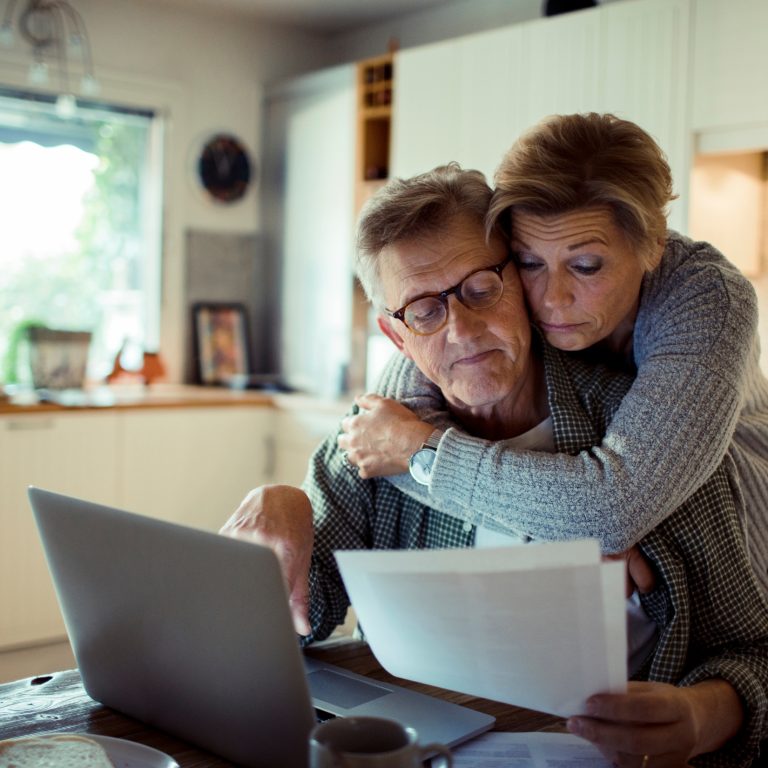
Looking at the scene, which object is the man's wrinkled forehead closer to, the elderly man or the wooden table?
the elderly man

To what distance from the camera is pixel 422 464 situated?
4.63 ft

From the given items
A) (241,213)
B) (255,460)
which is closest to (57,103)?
(241,213)

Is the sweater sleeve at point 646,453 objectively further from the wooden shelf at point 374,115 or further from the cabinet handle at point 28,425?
the wooden shelf at point 374,115

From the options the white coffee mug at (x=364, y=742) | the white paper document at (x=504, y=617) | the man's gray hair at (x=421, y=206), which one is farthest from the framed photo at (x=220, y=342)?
the white coffee mug at (x=364, y=742)

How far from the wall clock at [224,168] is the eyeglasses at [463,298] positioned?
3.67 m

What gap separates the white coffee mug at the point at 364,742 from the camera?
74cm

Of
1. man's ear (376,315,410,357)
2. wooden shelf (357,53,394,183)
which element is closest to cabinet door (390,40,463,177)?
wooden shelf (357,53,394,183)

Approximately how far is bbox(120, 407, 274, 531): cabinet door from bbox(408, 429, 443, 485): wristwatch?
2724mm

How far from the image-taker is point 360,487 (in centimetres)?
159

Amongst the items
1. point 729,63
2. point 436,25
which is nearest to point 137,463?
point 436,25

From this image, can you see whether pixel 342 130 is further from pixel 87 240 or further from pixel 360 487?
pixel 360 487

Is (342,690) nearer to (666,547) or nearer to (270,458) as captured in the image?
(666,547)

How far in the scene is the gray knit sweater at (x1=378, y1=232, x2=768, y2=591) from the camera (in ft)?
4.09

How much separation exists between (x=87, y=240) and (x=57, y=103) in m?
0.64
